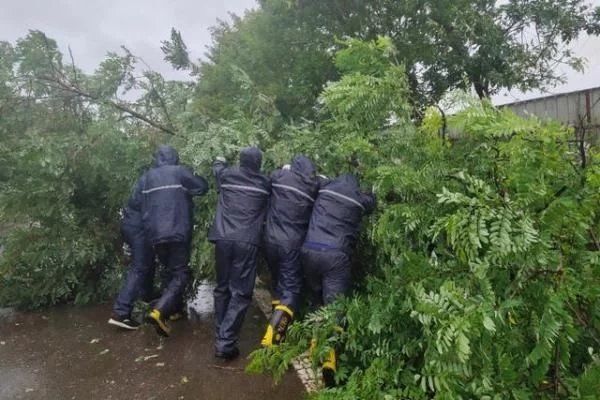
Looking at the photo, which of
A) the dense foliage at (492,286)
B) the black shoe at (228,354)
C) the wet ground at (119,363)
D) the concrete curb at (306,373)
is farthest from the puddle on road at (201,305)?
the dense foliage at (492,286)

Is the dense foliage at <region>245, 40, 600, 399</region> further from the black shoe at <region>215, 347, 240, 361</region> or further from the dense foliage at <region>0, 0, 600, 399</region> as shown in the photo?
the black shoe at <region>215, 347, 240, 361</region>

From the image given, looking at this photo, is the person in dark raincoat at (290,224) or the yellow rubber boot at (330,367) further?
the person in dark raincoat at (290,224)

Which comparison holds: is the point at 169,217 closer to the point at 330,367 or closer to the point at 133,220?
the point at 133,220

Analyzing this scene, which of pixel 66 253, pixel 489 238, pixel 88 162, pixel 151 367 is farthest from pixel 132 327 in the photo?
pixel 489 238

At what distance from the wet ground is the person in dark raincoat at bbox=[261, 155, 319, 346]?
2.30 feet

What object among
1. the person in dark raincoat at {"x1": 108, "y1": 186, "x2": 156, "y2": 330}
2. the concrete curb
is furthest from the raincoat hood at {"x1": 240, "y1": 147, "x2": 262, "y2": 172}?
the concrete curb

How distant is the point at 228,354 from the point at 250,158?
1.77 metres

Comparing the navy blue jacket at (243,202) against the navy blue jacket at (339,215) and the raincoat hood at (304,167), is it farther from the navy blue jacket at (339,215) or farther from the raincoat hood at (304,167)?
the navy blue jacket at (339,215)

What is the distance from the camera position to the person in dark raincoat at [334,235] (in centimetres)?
401

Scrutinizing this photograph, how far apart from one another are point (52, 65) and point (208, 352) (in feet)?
13.3

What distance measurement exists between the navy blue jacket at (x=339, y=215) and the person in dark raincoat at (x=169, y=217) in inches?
57.1

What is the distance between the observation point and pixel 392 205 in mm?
3205

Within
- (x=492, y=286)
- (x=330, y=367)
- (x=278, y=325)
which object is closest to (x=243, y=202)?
(x=278, y=325)

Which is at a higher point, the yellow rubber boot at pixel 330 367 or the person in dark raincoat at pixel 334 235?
the person in dark raincoat at pixel 334 235
